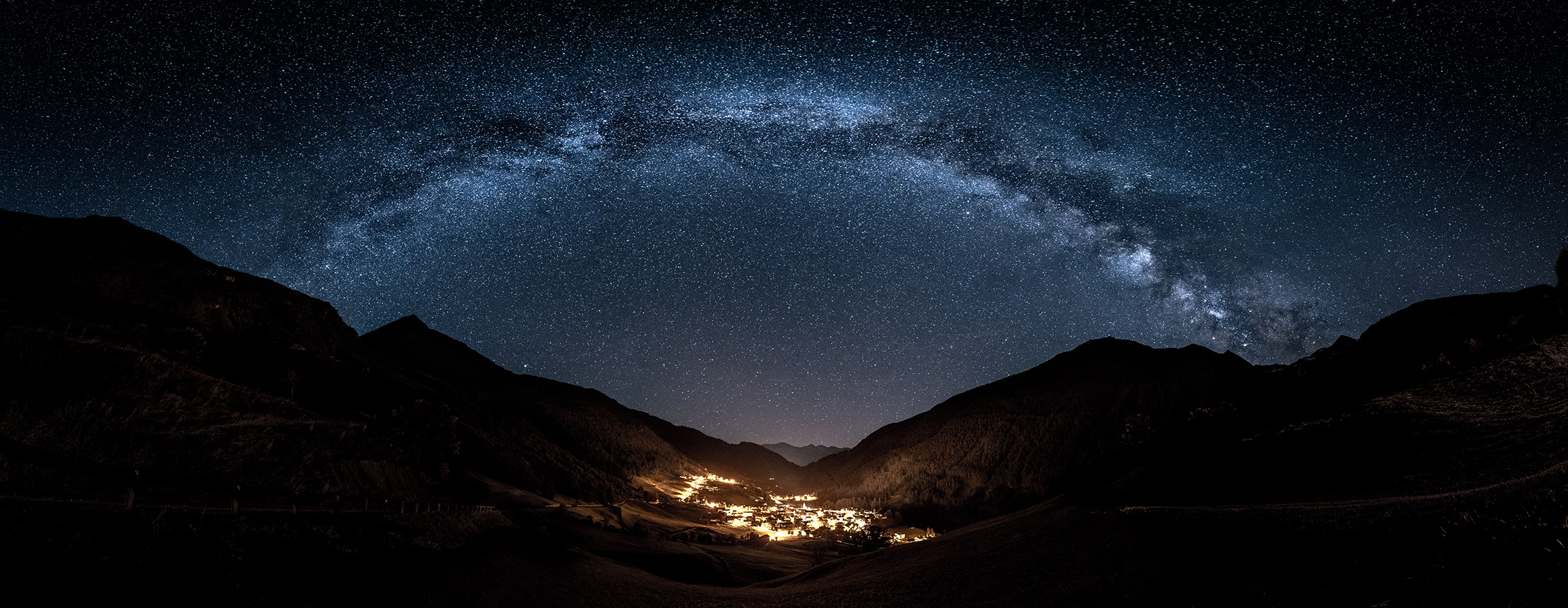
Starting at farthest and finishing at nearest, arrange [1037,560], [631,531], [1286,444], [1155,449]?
1. [631,531]
2. [1155,449]
3. [1286,444]
4. [1037,560]

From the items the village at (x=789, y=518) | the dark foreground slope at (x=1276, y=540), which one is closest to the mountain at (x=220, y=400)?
the dark foreground slope at (x=1276, y=540)

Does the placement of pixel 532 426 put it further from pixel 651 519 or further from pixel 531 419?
pixel 651 519

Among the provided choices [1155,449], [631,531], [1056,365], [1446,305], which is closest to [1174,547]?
[1155,449]

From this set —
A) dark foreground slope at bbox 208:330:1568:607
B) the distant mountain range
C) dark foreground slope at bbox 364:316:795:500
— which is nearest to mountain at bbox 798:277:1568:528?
the distant mountain range

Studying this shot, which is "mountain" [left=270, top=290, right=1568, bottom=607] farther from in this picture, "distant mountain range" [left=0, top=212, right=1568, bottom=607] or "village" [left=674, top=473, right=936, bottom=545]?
"village" [left=674, top=473, right=936, bottom=545]

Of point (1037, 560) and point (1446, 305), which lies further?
point (1446, 305)

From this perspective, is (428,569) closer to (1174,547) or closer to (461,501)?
(1174,547)

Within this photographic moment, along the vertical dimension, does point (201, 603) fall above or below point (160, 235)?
below
